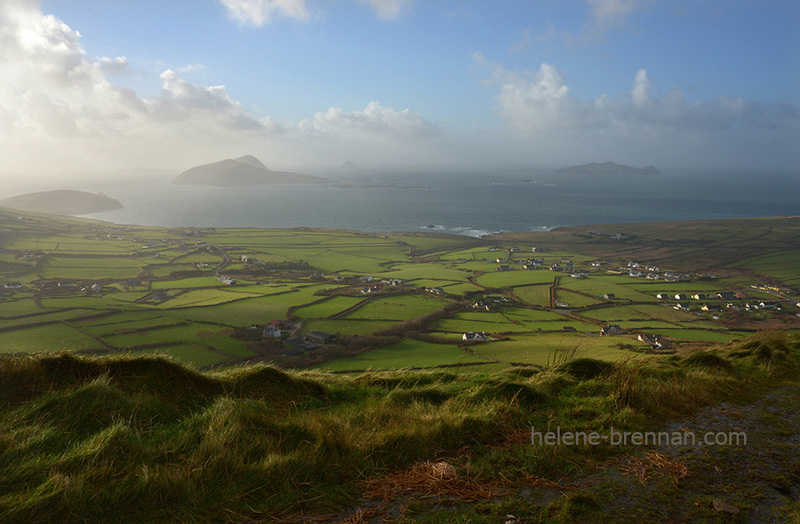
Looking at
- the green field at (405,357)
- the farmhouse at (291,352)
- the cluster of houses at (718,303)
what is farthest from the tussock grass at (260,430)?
the cluster of houses at (718,303)

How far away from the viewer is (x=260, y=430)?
3.60 m

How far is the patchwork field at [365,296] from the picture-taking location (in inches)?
945

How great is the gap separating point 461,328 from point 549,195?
172 meters

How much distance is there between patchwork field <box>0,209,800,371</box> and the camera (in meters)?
24.0

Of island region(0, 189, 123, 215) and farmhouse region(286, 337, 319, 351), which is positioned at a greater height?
island region(0, 189, 123, 215)

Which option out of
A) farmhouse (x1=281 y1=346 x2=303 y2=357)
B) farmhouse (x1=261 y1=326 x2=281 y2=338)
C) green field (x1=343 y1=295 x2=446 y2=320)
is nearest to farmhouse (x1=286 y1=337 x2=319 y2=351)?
farmhouse (x1=281 y1=346 x2=303 y2=357)

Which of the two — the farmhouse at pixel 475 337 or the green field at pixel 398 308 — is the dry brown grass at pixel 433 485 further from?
the green field at pixel 398 308

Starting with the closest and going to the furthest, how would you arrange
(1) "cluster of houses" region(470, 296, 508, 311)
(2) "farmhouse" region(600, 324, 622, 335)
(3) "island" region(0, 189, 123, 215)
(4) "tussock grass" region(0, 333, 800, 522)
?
(4) "tussock grass" region(0, 333, 800, 522), (2) "farmhouse" region(600, 324, 622, 335), (1) "cluster of houses" region(470, 296, 508, 311), (3) "island" region(0, 189, 123, 215)

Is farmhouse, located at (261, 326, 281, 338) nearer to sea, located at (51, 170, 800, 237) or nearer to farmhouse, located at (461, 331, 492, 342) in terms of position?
farmhouse, located at (461, 331, 492, 342)

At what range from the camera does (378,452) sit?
349 centimetres

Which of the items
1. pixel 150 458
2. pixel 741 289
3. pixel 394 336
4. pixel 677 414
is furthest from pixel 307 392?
pixel 741 289

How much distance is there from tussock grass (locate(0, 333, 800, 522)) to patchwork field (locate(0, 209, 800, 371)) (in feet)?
3.13

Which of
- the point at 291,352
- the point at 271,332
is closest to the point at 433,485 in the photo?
the point at 291,352

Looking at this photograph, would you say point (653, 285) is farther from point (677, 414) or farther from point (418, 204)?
point (418, 204)
